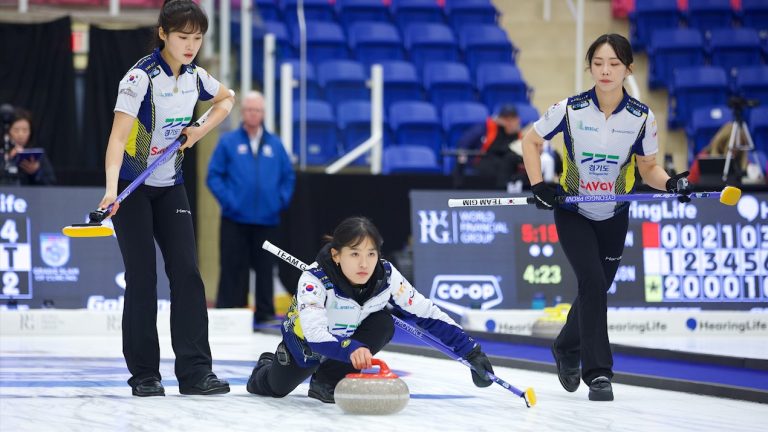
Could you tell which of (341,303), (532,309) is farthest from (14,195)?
(341,303)

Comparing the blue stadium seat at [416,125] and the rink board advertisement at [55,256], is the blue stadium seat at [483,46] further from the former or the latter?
the rink board advertisement at [55,256]

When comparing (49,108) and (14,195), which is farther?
(49,108)

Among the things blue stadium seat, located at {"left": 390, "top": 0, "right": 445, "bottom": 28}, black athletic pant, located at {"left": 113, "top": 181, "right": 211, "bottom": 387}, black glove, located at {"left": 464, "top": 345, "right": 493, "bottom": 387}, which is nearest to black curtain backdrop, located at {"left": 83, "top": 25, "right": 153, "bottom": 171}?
blue stadium seat, located at {"left": 390, "top": 0, "right": 445, "bottom": 28}

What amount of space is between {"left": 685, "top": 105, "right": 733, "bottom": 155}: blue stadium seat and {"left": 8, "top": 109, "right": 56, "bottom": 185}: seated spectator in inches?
276

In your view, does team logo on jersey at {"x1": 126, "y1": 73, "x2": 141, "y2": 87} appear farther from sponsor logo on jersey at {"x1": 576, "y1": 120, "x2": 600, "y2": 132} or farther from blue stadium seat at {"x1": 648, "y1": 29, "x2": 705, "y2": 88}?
blue stadium seat at {"x1": 648, "y1": 29, "x2": 705, "y2": 88}

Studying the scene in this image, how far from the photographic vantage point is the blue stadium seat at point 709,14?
47.3ft

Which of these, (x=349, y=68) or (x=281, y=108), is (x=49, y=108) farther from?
(x=349, y=68)

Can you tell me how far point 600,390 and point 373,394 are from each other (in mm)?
1113

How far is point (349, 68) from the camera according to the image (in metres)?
12.4

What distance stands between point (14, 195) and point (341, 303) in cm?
471

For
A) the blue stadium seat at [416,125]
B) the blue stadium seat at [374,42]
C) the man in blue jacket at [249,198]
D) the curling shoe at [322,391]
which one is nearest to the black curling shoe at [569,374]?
the curling shoe at [322,391]

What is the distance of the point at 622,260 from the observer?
874 cm

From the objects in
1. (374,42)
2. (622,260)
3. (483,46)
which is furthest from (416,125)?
(622,260)

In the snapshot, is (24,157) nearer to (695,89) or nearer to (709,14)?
(695,89)
